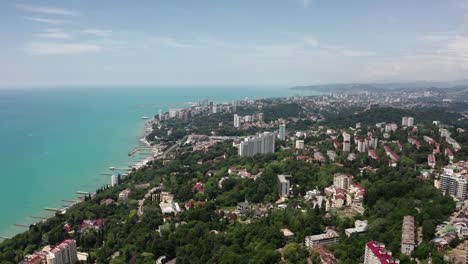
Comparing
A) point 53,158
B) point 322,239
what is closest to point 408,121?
point 322,239

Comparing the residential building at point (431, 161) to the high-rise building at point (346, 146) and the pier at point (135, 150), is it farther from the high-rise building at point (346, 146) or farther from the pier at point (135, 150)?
the pier at point (135, 150)

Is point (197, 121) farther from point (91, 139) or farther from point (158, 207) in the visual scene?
point (158, 207)

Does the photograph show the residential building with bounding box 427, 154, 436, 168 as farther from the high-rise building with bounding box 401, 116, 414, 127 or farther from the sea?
the sea

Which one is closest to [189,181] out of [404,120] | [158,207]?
[158,207]

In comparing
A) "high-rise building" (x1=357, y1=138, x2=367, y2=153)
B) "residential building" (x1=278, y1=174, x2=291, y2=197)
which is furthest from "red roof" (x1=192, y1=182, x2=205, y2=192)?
"high-rise building" (x1=357, y1=138, x2=367, y2=153)

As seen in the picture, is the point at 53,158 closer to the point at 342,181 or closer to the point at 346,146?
the point at 346,146

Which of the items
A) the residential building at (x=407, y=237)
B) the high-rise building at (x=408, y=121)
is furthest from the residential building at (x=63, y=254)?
the high-rise building at (x=408, y=121)
